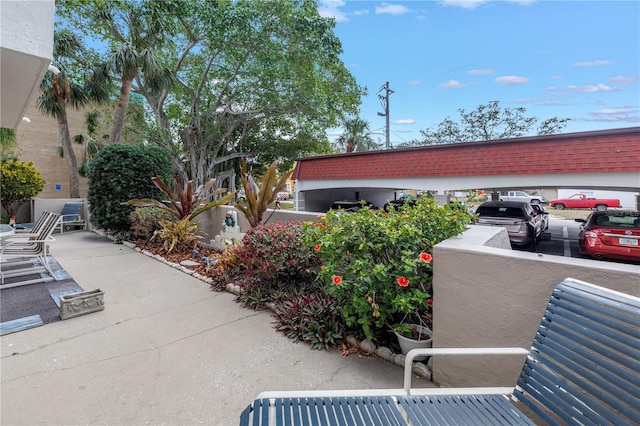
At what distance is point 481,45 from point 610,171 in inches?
223

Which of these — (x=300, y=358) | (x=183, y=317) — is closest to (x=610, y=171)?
(x=300, y=358)

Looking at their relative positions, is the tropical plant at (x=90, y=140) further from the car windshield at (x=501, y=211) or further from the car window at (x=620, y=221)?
the car window at (x=620, y=221)

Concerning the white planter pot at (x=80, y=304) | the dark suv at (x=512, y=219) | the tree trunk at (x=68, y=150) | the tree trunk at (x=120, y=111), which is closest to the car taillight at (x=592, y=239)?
the dark suv at (x=512, y=219)

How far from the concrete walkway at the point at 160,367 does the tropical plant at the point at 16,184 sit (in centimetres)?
1310

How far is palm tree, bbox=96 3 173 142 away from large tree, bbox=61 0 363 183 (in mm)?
146

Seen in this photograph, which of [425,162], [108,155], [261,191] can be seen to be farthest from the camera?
[425,162]

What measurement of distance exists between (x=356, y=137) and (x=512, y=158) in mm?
21722

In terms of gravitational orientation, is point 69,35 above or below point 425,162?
above

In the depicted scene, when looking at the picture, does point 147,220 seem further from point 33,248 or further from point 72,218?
point 72,218

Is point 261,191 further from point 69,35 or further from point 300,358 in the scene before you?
point 69,35

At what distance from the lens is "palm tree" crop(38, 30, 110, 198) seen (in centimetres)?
1081

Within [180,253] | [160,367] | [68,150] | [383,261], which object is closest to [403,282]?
[383,261]

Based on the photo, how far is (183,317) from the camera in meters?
3.78

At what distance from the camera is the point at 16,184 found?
1239cm
